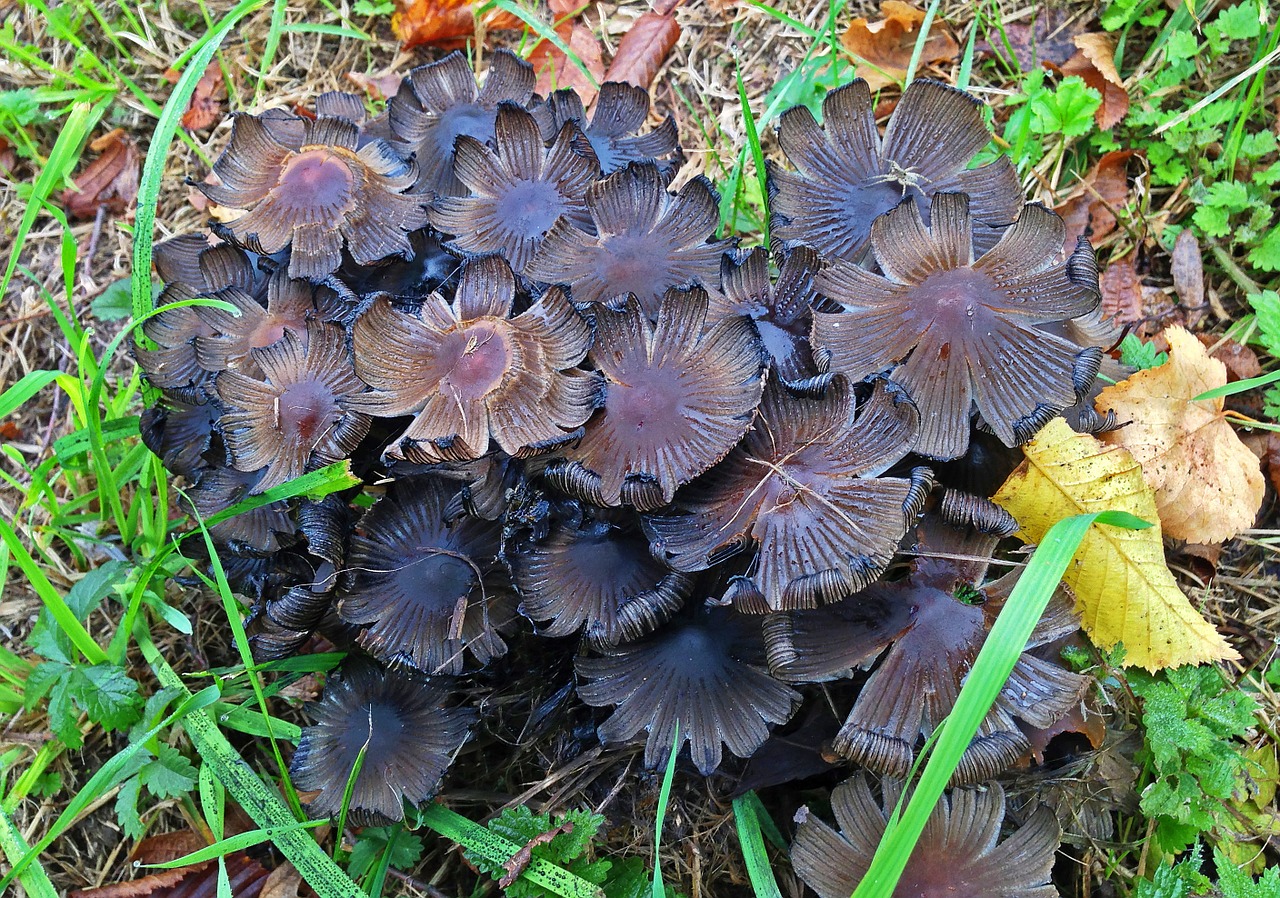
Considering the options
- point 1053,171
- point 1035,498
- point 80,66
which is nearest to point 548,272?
point 1035,498

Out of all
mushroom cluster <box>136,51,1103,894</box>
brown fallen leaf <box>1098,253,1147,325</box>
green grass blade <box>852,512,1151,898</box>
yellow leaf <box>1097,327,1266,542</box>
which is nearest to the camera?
green grass blade <box>852,512,1151,898</box>

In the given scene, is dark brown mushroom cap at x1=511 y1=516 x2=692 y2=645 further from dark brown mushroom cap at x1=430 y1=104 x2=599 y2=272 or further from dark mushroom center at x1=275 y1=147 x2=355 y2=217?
dark mushroom center at x1=275 y1=147 x2=355 y2=217

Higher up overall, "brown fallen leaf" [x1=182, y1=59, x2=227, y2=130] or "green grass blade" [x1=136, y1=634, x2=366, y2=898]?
"brown fallen leaf" [x1=182, y1=59, x2=227, y2=130]

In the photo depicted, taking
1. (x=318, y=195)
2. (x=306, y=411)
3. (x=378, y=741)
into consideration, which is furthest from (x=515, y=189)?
(x=378, y=741)

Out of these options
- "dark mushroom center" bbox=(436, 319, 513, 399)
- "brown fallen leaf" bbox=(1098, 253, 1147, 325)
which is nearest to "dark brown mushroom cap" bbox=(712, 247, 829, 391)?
"dark mushroom center" bbox=(436, 319, 513, 399)

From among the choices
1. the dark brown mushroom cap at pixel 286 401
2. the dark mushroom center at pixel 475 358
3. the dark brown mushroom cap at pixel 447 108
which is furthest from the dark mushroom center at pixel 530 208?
the dark brown mushroom cap at pixel 286 401

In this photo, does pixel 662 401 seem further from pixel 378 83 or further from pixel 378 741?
pixel 378 83
